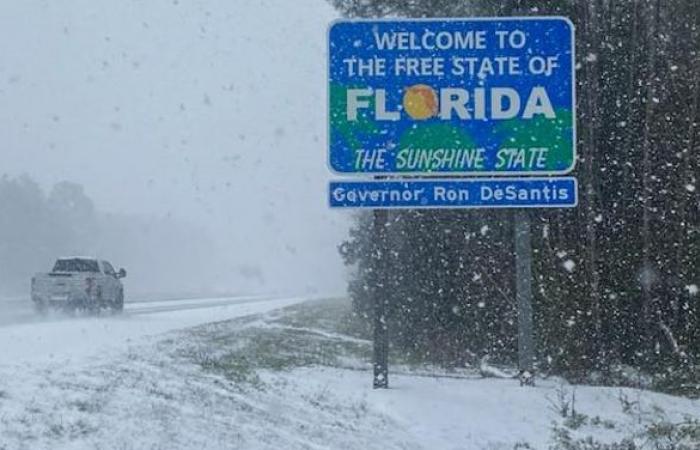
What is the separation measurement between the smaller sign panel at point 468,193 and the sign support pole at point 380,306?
13.3 inches

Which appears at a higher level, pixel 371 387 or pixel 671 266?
pixel 671 266

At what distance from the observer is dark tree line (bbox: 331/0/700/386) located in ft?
46.8

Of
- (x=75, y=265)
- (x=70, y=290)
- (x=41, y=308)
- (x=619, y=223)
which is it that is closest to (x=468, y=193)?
(x=619, y=223)

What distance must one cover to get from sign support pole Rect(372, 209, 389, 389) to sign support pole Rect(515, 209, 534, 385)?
183cm

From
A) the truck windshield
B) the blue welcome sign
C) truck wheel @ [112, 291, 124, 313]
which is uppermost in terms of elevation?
the blue welcome sign

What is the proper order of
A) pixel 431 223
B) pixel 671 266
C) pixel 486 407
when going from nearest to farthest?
pixel 486 407 < pixel 671 266 < pixel 431 223

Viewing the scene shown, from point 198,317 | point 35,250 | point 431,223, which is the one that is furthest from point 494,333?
point 35,250

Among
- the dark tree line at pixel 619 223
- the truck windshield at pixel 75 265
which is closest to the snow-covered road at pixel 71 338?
the truck windshield at pixel 75 265

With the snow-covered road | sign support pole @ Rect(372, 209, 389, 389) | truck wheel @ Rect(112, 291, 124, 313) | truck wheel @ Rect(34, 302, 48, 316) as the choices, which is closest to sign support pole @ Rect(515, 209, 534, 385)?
sign support pole @ Rect(372, 209, 389, 389)

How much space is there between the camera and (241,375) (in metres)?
11.6

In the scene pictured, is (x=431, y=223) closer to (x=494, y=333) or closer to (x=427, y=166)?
(x=494, y=333)

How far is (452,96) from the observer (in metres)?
12.0

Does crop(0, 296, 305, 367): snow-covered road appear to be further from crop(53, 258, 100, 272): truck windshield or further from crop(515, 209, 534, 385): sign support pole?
crop(515, 209, 534, 385): sign support pole

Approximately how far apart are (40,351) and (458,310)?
24.6 ft
